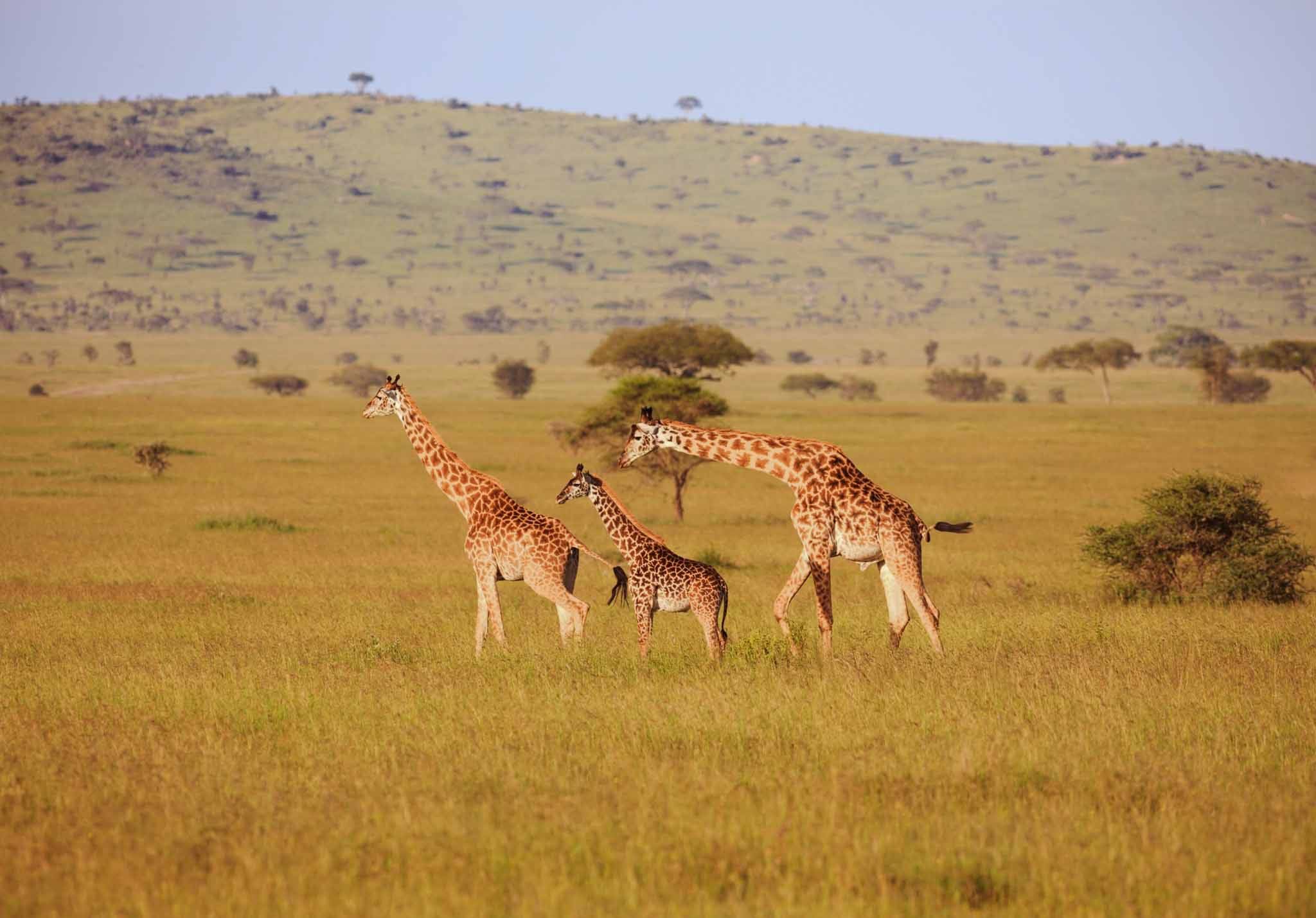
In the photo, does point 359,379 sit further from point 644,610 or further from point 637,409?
point 644,610

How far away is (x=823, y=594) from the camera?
39.4 ft

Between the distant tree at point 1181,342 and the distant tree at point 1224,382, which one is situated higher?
the distant tree at point 1181,342

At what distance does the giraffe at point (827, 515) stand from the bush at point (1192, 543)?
20.7ft

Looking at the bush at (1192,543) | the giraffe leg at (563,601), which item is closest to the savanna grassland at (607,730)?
the giraffe leg at (563,601)

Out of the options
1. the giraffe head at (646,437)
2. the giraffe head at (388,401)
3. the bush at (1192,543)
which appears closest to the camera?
the giraffe head at (646,437)

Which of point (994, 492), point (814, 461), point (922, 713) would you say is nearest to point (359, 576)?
point (814, 461)

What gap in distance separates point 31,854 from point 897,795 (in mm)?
4481

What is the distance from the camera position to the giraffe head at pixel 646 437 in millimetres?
12102

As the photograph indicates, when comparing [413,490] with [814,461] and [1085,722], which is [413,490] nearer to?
[814,461]

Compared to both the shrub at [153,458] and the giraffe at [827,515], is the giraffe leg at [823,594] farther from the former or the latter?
the shrub at [153,458]

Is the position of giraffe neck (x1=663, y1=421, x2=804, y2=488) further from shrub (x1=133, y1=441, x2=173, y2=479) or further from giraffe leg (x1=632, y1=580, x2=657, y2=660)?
shrub (x1=133, y1=441, x2=173, y2=479)

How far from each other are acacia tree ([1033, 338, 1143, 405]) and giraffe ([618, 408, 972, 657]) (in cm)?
7989

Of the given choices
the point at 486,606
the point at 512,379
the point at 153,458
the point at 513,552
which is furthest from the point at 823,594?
the point at 512,379

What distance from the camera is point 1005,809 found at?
7.63 meters
